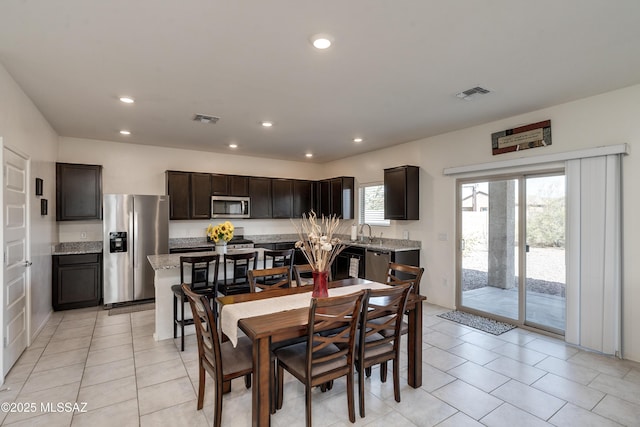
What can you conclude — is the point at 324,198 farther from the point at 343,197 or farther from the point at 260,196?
the point at 260,196

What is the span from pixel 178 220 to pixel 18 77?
3.29m

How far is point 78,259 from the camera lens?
4.84m

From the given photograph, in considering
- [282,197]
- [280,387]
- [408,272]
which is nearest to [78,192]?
[282,197]

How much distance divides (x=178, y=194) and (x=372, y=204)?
3.65m

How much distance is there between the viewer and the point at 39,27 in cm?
221

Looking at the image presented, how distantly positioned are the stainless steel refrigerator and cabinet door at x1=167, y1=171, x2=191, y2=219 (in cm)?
30

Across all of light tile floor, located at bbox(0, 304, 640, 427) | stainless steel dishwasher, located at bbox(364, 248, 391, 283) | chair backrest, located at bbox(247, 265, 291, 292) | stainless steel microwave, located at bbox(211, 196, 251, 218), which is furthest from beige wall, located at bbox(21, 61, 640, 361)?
chair backrest, located at bbox(247, 265, 291, 292)

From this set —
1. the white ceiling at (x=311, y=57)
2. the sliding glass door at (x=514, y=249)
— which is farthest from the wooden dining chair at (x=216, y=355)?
the sliding glass door at (x=514, y=249)

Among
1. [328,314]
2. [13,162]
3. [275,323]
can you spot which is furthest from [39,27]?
[328,314]

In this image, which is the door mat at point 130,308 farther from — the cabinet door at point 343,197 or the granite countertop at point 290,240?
the cabinet door at point 343,197

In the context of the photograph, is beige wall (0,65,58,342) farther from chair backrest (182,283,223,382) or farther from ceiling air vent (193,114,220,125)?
chair backrest (182,283,223,382)

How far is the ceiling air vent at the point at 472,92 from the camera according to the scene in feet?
10.7

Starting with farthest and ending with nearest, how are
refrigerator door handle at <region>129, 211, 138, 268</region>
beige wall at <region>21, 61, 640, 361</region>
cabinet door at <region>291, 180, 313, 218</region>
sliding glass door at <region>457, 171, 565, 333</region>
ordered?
cabinet door at <region>291, 180, 313, 218</region> < refrigerator door handle at <region>129, 211, 138, 268</region> < sliding glass door at <region>457, 171, 565, 333</region> < beige wall at <region>21, 61, 640, 361</region>

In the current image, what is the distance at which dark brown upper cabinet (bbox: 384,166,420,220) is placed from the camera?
5.29 metres
